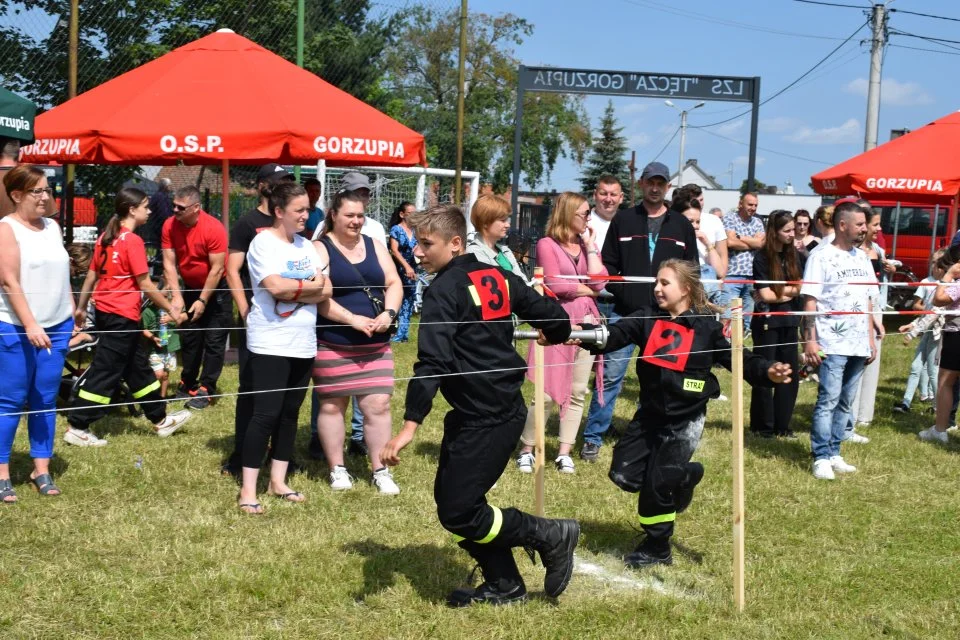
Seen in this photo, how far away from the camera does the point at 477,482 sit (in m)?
4.31

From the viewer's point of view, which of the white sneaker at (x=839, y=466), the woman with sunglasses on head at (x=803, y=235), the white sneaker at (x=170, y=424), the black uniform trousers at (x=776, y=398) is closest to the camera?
the white sneaker at (x=839, y=466)

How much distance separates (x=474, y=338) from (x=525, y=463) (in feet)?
9.39

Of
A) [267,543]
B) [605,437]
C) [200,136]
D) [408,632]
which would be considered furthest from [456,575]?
[200,136]

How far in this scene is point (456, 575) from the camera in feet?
16.4

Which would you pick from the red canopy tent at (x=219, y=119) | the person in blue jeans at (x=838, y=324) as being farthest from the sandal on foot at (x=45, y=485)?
the person in blue jeans at (x=838, y=324)

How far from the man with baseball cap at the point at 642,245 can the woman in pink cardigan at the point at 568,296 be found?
0.69 ft

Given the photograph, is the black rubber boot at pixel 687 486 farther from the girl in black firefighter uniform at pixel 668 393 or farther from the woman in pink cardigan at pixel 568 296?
the woman in pink cardigan at pixel 568 296

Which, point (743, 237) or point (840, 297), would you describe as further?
point (743, 237)

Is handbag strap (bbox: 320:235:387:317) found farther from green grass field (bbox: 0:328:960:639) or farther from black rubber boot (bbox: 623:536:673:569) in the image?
black rubber boot (bbox: 623:536:673:569)

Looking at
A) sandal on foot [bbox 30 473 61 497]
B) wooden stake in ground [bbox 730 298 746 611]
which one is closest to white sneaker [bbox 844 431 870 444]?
wooden stake in ground [bbox 730 298 746 611]

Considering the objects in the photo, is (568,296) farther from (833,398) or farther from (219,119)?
(219,119)

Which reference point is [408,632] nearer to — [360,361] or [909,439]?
[360,361]

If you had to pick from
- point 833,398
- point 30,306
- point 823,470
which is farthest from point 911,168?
point 30,306

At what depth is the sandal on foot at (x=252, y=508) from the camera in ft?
19.2
